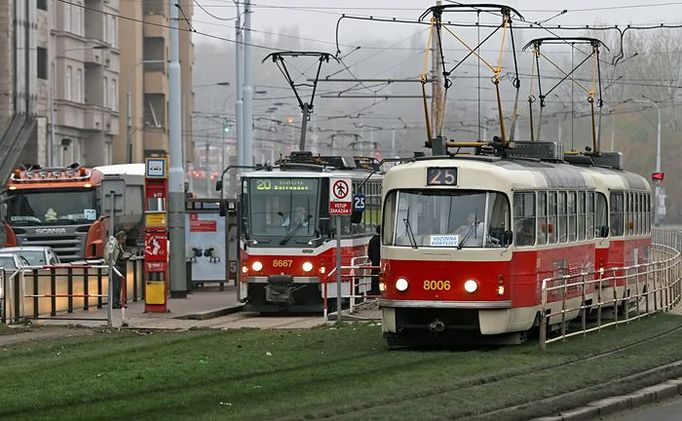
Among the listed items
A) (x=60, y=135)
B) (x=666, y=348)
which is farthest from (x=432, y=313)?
(x=60, y=135)

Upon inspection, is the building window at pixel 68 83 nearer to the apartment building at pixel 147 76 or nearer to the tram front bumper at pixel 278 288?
the apartment building at pixel 147 76

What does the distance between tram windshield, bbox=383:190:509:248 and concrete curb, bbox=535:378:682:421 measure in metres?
4.43

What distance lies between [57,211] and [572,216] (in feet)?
71.7


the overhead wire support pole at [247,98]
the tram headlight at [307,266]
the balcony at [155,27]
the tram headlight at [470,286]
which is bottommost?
the tram headlight at [307,266]

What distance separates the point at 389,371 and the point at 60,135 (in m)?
52.3

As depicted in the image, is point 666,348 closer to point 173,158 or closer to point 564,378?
point 564,378

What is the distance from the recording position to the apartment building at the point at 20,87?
60094 millimetres

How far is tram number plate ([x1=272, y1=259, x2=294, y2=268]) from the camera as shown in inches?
1200

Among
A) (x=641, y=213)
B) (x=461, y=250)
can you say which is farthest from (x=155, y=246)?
(x=461, y=250)

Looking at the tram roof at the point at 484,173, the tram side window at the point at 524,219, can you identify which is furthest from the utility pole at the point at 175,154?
the tram side window at the point at 524,219

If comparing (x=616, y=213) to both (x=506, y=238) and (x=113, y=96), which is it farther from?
(x=113, y=96)

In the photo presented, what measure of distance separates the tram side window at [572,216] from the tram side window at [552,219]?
0.96m

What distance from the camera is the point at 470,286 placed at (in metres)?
20.4

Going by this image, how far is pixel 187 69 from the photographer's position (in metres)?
87.4
